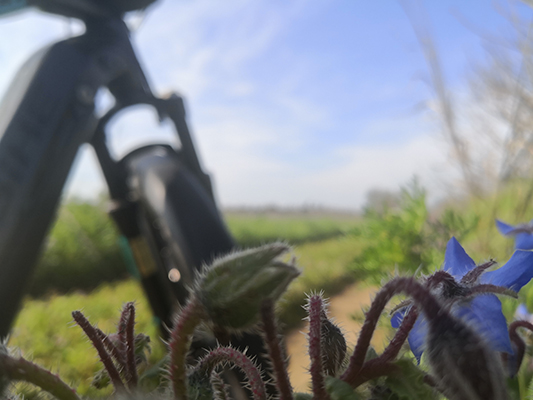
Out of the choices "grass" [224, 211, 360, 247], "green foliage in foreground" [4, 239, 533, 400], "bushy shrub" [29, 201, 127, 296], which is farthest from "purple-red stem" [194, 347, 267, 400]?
"grass" [224, 211, 360, 247]

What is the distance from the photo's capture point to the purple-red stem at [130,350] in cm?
16

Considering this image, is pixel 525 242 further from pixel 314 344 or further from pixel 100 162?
pixel 100 162

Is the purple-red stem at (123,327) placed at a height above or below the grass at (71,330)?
above

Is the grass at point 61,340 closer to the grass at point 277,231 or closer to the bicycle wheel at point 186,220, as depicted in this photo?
the bicycle wheel at point 186,220

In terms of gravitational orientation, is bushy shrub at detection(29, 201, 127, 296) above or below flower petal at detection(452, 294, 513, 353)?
below

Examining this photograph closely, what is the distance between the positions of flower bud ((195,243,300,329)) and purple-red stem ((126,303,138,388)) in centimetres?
5

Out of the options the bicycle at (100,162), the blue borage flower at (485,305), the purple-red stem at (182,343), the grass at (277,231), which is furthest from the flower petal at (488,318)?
the grass at (277,231)

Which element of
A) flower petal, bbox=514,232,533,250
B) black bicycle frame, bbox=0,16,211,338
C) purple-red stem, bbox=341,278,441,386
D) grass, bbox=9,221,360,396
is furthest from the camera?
grass, bbox=9,221,360,396

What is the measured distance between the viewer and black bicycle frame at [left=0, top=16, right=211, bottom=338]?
0.53m

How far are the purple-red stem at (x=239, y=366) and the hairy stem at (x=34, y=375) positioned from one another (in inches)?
1.9

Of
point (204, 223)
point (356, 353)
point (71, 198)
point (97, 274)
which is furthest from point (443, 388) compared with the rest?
point (71, 198)

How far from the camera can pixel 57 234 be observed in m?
3.29

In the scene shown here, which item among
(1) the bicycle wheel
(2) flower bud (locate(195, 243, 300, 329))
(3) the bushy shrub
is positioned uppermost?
(2) flower bud (locate(195, 243, 300, 329))

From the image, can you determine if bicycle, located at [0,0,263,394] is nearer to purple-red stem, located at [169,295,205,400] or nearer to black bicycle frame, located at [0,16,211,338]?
black bicycle frame, located at [0,16,211,338]
